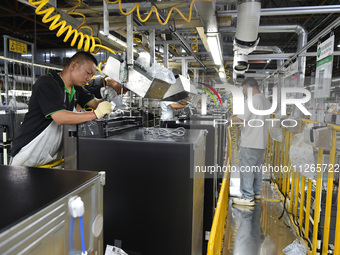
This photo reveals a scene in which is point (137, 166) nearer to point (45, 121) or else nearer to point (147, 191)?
point (147, 191)

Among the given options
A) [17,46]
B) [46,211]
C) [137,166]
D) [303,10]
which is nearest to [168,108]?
[303,10]

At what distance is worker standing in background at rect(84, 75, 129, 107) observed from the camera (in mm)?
2145

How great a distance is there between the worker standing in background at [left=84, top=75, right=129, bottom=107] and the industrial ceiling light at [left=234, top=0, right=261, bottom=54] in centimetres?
153

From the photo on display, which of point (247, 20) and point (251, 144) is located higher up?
→ point (247, 20)

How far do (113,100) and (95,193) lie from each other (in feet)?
4.75

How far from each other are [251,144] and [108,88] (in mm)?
2611

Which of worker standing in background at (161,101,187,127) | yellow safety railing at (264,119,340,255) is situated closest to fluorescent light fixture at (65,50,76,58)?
worker standing in background at (161,101,187,127)

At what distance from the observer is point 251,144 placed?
159 inches

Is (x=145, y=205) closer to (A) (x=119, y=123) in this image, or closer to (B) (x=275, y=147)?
(A) (x=119, y=123)

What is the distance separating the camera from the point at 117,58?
206 cm

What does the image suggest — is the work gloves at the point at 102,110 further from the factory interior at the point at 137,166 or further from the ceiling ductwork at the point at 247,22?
the ceiling ductwork at the point at 247,22

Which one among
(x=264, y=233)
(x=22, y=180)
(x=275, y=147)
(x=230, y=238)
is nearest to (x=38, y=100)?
(x=22, y=180)

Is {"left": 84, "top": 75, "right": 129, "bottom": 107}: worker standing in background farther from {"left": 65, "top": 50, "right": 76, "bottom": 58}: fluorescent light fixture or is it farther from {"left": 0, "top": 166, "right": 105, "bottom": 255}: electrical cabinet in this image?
{"left": 65, "top": 50, "right": 76, "bottom": 58}: fluorescent light fixture

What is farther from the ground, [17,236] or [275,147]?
[17,236]
